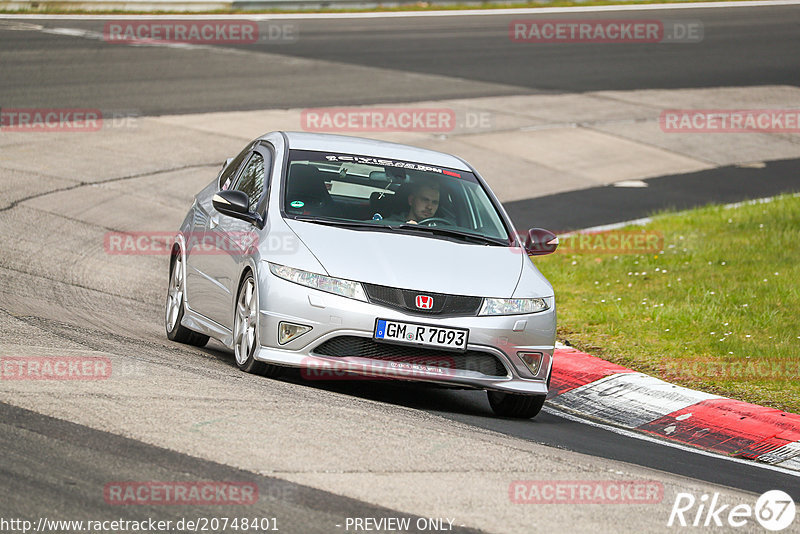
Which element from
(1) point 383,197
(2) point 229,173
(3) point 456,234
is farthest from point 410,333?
(2) point 229,173

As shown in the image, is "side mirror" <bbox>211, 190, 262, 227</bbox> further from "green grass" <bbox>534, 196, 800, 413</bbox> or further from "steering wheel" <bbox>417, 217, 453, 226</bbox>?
"green grass" <bbox>534, 196, 800, 413</bbox>

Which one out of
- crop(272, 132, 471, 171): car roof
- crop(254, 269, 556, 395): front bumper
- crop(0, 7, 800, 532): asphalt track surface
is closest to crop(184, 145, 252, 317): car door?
crop(0, 7, 800, 532): asphalt track surface

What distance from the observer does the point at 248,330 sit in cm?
Result: 804

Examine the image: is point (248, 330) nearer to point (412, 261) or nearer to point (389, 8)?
point (412, 261)

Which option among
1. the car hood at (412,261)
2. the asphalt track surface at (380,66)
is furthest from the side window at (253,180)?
the asphalt track surface at (380,66)

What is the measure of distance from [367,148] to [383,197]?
70 centimetres

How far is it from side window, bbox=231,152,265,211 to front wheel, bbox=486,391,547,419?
7.23 ft

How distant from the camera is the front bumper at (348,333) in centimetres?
759

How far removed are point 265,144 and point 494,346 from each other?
9.12 ft

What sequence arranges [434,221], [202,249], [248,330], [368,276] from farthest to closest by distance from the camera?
1. [202,249]
2. [434,221]
3. [248,330]
4. [368,276]

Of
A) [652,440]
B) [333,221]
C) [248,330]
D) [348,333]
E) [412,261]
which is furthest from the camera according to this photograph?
[333,221]

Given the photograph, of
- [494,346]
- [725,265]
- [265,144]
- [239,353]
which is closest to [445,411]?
[494,346]

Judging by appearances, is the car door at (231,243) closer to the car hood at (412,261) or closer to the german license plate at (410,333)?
the car hood at (412,261)

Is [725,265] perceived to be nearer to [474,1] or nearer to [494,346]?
[494,346]
